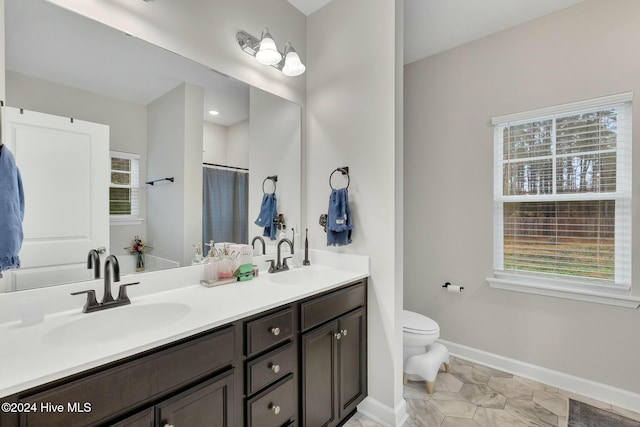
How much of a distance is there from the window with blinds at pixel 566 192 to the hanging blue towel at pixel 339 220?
1393mm

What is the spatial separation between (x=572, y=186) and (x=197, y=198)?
8.60ft

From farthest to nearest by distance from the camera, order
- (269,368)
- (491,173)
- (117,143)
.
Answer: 1. (491,173)
2. (117,143)
3. (269,368)

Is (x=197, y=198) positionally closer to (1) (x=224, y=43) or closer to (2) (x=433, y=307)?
(1) (x=224, y=43)

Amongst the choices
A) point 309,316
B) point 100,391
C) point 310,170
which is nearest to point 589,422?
point 309,316

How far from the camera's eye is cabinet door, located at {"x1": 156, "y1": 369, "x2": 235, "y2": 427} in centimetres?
92

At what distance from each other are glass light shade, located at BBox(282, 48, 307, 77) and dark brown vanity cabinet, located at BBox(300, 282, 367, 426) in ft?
4.75

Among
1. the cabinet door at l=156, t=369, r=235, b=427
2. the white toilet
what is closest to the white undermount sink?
the cabinet door at l=156, t=369, r=235, b=427

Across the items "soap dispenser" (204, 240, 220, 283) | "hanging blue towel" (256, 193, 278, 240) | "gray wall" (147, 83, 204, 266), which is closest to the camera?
"gray wall" (147, 83, 204, 266)

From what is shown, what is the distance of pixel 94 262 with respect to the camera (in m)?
1.26

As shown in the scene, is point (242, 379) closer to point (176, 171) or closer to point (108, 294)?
point (108, 294)

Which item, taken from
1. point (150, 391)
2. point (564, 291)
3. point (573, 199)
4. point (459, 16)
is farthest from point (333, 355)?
point (459, 16)

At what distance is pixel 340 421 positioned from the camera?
65.7 inches

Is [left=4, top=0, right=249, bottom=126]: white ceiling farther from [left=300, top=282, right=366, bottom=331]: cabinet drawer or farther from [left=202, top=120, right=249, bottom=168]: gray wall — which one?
[left=300, top=282, right=366, bottom=331]: cabinet drawer

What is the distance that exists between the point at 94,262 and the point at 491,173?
2752 mm
